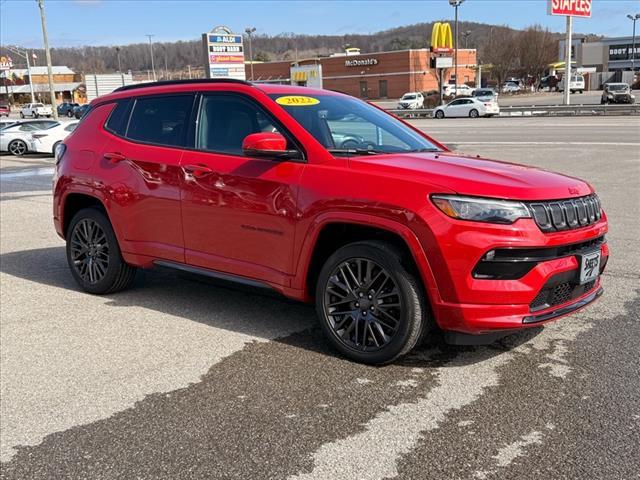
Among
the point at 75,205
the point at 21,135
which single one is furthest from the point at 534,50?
the point at 75,205

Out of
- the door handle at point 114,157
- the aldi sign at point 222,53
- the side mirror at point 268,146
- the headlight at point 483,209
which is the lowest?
the headlight at point 483,209

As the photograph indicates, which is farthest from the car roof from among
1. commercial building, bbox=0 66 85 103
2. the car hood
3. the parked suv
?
commercial building, bbox=0 66 85 103

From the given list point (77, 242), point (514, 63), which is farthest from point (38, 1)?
point (514, 63)

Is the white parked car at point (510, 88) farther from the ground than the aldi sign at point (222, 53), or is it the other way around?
Answer: the aldi sign at point (222, 53)

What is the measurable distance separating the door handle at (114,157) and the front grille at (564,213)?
11.3 ft

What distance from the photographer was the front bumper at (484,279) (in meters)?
3.61

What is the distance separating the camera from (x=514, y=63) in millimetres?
88812

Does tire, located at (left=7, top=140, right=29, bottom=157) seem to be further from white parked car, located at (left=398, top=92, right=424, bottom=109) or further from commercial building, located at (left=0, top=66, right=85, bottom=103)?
commercial building, located at (left=0, top=66, right=85, bottom=103)

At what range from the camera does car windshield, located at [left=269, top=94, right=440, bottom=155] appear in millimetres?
4531

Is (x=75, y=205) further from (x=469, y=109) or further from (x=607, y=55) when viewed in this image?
(x=607, y=55)

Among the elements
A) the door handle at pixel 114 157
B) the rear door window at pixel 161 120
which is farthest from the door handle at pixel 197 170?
the door handle at pixel 114 157

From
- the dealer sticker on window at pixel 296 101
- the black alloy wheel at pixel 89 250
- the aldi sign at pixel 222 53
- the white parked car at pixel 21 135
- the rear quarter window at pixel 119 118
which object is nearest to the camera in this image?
the dealer sticker on window at pixel 296 101

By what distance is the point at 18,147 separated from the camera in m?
25.1

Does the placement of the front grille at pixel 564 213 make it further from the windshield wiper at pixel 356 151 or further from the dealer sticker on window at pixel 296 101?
the dealer sticker on window at pixel 296 101
